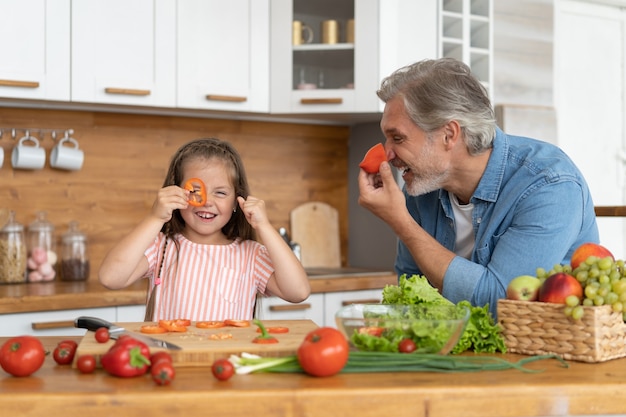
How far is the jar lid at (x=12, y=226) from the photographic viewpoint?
344 cm

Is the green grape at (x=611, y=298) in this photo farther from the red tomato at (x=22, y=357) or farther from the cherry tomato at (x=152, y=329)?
the red tomato at (x=22, y=357)

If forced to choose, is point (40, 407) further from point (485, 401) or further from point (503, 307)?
point (503, 307)

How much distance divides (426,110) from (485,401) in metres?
1.00

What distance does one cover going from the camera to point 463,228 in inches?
91.2

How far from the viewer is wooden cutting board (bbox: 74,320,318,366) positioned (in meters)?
1.50

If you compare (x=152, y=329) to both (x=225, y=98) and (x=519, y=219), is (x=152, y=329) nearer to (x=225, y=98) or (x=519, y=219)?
(x=519, y=219)

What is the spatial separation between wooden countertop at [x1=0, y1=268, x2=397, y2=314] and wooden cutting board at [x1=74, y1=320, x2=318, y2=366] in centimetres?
141

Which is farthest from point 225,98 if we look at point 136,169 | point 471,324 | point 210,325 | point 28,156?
point 471,324

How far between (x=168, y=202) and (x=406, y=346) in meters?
0.83

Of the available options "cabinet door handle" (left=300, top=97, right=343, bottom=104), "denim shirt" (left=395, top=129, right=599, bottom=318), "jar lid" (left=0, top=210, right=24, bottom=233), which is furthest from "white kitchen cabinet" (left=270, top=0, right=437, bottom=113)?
"denim shirt" (left=395, top=129, right=599, bottom=318)

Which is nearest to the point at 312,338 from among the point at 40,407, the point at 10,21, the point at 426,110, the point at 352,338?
the point at 352,338

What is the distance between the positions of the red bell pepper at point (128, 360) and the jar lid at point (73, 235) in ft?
7.53

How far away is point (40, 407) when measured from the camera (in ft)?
4.24

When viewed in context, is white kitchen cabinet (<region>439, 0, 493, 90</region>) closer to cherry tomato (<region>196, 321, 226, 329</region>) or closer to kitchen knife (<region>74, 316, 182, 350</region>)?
cherry tomato (<region>196, 321, 226, 329</region>)
